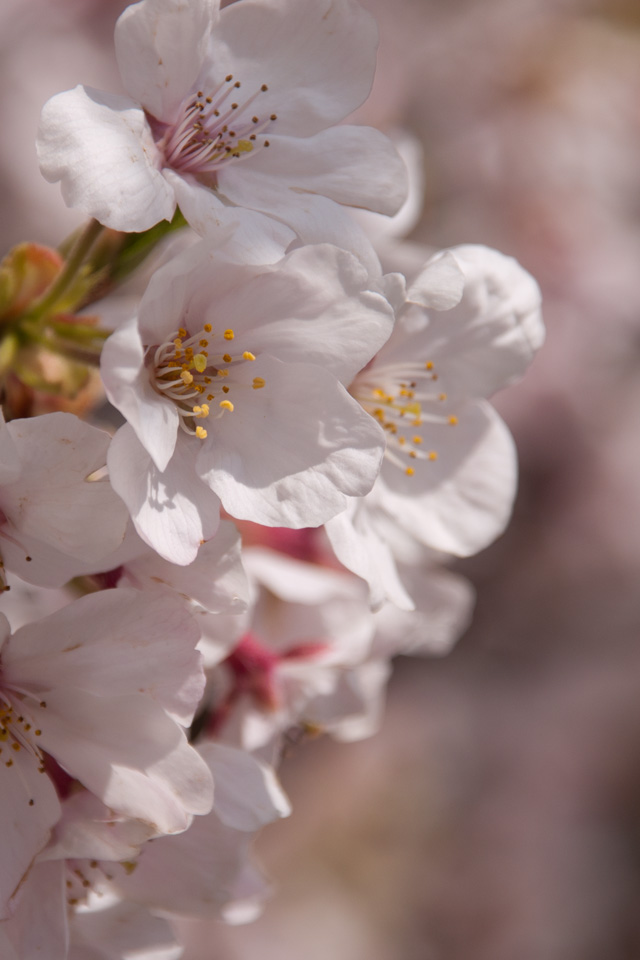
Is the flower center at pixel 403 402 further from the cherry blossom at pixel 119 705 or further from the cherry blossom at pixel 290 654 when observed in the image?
the cherry blossom at pixel 119 705

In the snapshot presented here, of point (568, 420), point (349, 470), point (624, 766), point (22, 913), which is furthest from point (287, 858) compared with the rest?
point (349, 470)

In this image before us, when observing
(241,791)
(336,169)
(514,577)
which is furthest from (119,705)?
(514,577)

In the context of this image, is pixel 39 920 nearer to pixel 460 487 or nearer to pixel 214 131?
pixel 460 487

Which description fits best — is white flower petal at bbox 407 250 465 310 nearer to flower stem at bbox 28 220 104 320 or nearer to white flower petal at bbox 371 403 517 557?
white flower petal at bbox 371 403 517 557

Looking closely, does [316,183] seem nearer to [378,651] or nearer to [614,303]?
[378,651]

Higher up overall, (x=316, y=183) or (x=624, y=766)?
(x=316, y=183)

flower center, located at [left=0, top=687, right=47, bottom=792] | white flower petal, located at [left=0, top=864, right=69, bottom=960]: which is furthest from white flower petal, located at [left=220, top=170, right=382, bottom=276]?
white flower petal, located at [left=0, top=864, right=69, bottom=960]

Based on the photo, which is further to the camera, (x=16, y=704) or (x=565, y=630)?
(x=565, y=630)

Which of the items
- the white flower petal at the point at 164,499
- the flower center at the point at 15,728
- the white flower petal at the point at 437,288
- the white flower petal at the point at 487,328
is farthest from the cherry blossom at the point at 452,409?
the flower center at the point at 15,728
